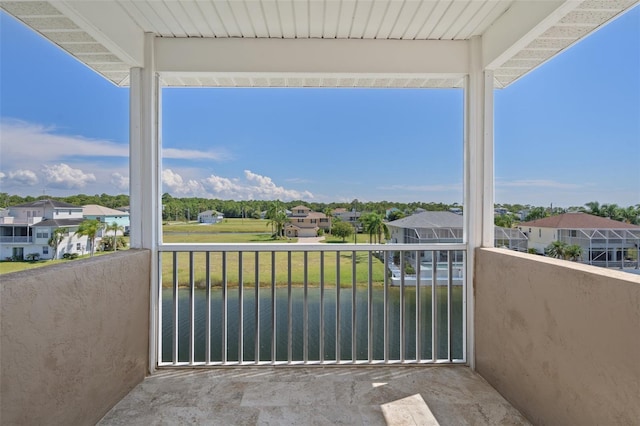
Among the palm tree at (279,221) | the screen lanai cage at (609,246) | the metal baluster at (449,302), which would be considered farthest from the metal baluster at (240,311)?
the screen lanai cage at (609,246)

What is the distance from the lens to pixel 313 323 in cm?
268

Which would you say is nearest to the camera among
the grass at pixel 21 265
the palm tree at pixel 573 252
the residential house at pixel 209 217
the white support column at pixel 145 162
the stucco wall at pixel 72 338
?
the stucco wall at pixel 72 338

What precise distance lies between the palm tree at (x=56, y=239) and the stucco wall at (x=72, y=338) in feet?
0.41

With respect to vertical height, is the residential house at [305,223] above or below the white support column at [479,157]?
below

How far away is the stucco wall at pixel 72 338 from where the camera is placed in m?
1.34

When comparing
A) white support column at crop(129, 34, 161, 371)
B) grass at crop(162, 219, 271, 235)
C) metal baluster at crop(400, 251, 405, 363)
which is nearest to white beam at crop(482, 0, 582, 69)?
metal baluster at crop(400, 251, 405, 363)

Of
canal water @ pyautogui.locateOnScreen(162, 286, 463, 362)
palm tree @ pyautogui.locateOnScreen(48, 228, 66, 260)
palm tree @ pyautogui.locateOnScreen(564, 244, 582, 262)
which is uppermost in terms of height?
palm tree @ pyautogui.locateOnScreen(48, 228, 66, 260)

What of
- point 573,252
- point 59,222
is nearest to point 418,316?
point 573,252

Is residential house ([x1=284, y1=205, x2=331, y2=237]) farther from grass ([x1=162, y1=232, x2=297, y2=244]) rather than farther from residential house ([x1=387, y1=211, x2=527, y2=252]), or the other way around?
residential house ([x1=387, y1=211, x2=527, y2=252])

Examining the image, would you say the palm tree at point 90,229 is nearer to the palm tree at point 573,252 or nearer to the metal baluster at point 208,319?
the metal baluster at point 208,319

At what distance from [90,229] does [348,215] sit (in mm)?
1742

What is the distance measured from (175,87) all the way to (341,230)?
1.73 metres

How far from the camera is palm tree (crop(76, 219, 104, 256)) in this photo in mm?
2021

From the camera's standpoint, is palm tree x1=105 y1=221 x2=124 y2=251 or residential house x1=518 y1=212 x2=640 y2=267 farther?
palm tree x1=105 y1=221 x2=124 y2=251
